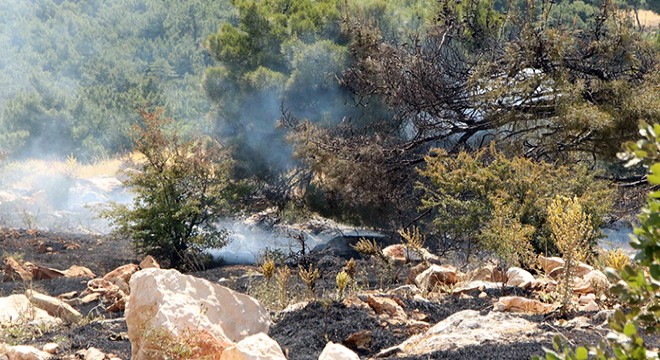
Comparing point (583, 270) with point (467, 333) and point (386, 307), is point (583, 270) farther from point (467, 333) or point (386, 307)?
point (467, 333)

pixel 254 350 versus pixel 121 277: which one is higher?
pixel 254 350

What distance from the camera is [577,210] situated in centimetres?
664

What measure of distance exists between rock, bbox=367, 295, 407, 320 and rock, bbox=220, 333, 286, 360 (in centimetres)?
227

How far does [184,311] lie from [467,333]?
1856 millimetres

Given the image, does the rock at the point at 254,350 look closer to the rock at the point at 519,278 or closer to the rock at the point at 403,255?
the rock at the point at 519,278

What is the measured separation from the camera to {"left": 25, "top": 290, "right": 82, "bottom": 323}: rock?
838cm

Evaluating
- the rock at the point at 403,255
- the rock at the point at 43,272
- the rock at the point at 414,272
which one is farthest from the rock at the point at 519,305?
the rock at the point at 43,272

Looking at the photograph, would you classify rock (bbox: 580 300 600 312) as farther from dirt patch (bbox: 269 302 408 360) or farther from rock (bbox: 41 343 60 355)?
rock (bbox: 41 343 60 355)

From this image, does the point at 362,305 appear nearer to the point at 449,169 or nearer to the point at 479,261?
the point at 479,261

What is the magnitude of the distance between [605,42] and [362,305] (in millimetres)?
7684

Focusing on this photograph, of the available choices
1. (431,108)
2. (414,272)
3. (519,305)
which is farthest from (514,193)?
(519,305)

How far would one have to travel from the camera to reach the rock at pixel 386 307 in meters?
7.32

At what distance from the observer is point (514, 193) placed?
1095 cm

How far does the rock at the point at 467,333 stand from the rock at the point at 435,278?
189 cm
